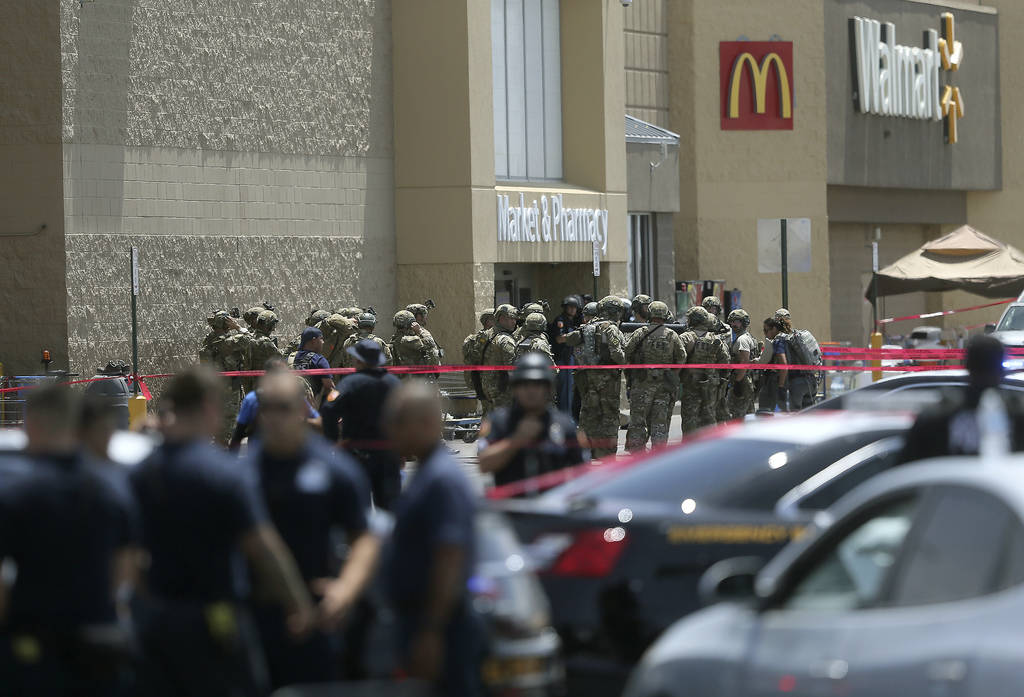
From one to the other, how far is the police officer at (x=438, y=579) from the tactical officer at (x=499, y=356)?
42.6 feet

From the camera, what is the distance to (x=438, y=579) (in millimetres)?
5602

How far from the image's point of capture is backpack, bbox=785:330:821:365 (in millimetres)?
20859

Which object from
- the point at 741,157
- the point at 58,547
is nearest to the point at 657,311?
the point at 58,547

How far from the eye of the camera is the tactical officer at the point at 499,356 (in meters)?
19.0

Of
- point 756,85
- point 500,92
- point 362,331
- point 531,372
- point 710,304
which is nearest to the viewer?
point 531,372

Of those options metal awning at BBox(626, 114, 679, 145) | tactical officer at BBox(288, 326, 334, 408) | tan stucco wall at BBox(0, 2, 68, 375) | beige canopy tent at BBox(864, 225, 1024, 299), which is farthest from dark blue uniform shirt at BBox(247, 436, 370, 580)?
metal awning at BBox(626, 114, 679, 145)

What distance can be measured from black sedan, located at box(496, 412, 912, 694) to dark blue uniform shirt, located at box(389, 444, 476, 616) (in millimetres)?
1331

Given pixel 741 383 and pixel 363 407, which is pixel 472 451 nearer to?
pixel 741 383

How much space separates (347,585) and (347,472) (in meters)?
0.42

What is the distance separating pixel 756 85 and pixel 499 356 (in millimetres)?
21543

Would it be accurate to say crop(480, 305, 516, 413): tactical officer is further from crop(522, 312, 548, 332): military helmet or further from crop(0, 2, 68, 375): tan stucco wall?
crop(0, 2, 68, 375): tan stucco wall

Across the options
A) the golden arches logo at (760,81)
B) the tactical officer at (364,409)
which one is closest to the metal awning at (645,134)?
the golden arches logo at (760,81)

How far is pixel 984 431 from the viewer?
7.34 meters

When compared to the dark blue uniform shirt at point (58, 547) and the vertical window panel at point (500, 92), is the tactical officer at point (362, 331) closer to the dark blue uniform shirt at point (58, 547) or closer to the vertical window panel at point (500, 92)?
the dark blue uniform shirt at point (58, 547)
